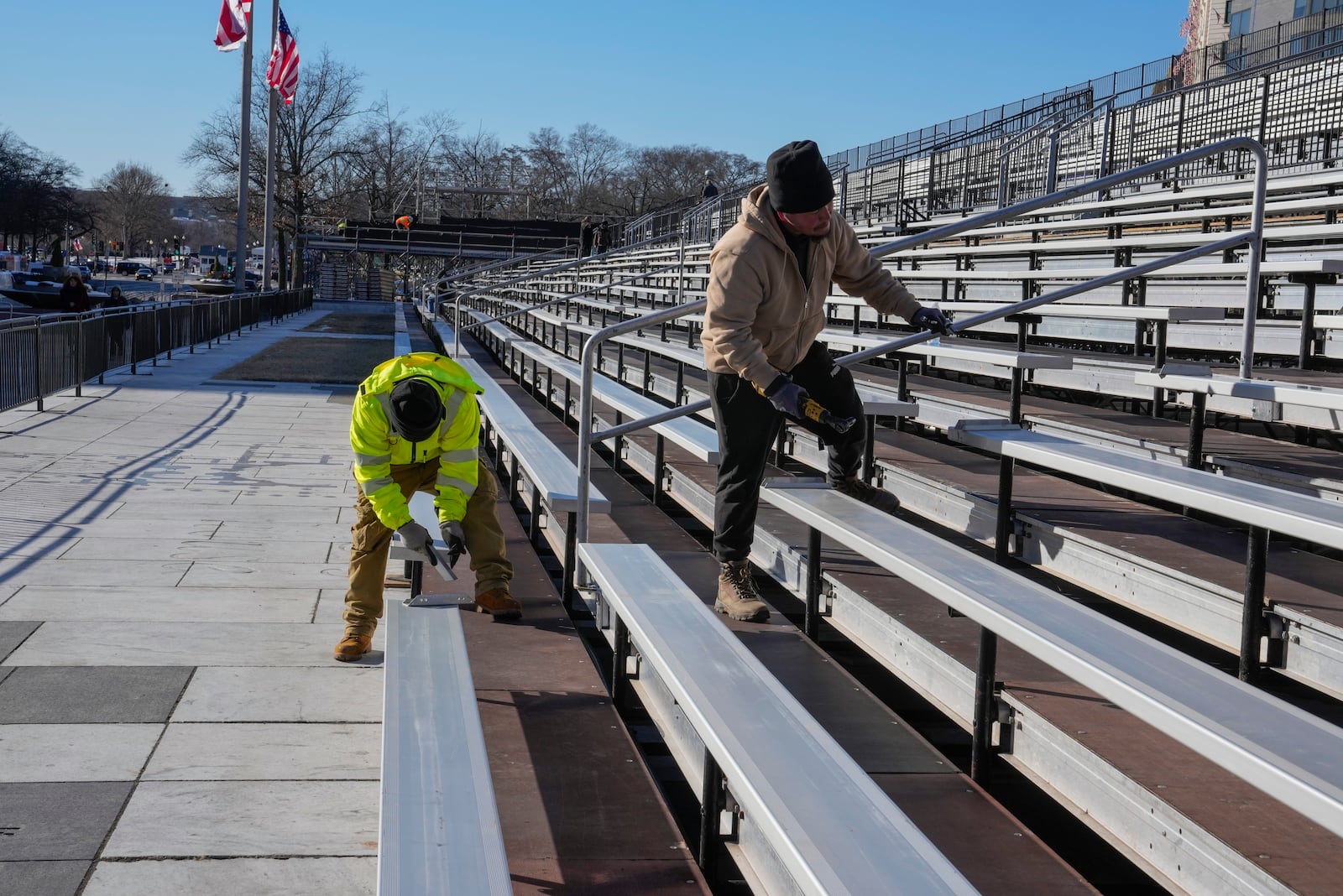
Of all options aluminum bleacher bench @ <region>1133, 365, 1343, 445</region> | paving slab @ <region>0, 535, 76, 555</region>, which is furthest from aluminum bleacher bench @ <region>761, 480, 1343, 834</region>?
paving slab @ <region>0, 535, 76, 555</region>

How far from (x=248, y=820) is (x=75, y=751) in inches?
35.8

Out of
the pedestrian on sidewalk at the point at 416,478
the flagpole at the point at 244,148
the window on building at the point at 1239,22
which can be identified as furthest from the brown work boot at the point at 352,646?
the window on building at the point at 1239,22

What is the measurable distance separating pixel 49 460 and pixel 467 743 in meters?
8.72

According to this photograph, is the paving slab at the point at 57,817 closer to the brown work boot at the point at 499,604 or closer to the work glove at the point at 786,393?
the brown work boot at the point at 499,604

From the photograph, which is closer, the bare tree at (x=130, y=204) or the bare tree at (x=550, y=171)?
the bare tree at (x=550, y=171)

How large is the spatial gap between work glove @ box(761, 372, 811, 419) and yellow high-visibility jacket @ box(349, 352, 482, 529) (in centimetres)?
145

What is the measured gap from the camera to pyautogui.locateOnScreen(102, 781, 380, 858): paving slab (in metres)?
3.74

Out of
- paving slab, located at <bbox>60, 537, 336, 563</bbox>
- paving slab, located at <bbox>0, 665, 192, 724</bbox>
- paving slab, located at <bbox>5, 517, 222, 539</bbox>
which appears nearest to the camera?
paving slab, located at <bbox>0, 665, 192, 724</bbox>

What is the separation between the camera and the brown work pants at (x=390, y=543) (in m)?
5.46

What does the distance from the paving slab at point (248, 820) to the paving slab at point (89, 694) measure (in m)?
0.77

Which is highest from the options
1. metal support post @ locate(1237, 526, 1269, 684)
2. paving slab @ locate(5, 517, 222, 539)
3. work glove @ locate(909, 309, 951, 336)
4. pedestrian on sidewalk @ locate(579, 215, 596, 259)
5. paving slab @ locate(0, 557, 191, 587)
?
pedestrian on sidewalk @ locate(579, 215, 596, 259)

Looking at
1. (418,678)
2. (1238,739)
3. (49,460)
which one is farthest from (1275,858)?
(49,460)

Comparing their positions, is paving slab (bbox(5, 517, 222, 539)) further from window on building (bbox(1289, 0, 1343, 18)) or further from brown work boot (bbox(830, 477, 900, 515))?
window on building (bbox(1289, 0, 1343, 18))

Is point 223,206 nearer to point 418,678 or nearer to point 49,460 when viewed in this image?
point 49,460
